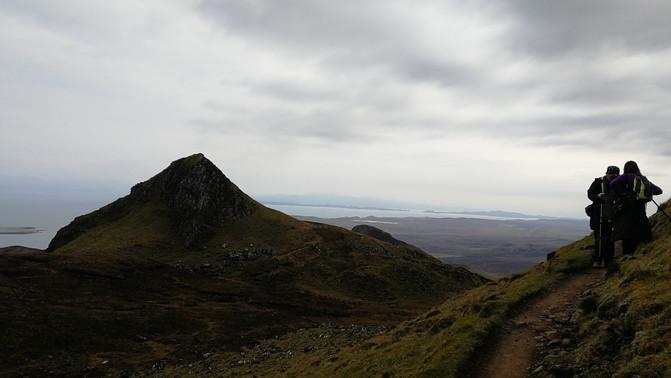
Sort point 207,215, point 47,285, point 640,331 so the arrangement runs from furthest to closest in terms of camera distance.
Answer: point 207,215, point 47,285, point 640,331

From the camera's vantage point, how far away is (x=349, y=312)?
196 feet

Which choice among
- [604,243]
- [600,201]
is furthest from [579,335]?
[604,243]

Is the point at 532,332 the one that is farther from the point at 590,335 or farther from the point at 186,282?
the point at 186,282

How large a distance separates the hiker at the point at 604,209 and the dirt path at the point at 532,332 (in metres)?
2.04

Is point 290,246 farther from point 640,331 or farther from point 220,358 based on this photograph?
point 640,331

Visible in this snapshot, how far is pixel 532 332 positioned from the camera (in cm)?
1603

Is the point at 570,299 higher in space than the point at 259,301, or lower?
higher

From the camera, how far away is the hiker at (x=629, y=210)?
61.0 feet

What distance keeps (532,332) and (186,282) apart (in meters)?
A: 64.4

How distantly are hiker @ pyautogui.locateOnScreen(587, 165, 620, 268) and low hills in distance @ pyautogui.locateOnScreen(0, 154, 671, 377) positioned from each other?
2.56 m

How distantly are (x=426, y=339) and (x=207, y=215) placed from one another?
Result: 8447 centimetres

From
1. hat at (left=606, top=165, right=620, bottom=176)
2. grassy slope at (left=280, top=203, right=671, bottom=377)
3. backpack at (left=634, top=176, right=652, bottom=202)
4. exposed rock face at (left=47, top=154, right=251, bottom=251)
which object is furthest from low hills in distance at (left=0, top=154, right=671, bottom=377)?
hat at (left=606, top=165, right=620, bottom=176)

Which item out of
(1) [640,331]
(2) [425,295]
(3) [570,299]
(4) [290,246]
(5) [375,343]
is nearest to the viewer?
(1) [640,331]

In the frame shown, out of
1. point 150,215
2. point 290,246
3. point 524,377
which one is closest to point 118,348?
point 524,377
